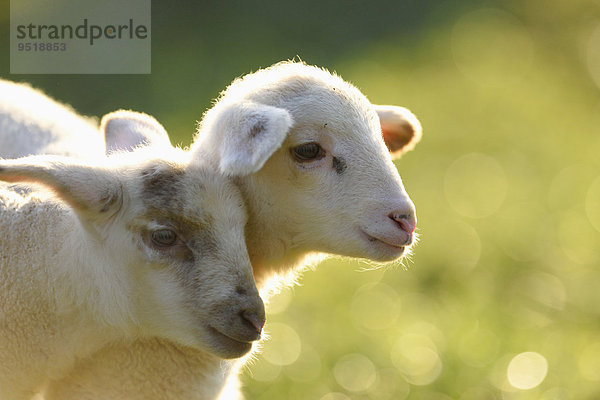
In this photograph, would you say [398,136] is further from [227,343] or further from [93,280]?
[93,280]

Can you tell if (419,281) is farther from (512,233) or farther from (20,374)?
(20,374)

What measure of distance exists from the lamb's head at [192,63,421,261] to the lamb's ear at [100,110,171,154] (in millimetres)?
535

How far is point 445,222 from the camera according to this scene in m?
8.51

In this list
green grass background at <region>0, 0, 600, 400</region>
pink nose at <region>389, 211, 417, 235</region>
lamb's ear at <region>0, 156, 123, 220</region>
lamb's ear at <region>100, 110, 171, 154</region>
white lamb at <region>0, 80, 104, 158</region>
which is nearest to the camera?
lamb's ear at <region>0, 156, 123, 220</region>

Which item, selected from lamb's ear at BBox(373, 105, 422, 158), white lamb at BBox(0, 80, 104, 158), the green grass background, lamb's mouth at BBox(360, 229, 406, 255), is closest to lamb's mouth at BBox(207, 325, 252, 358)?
lamb's mouth at BBox(360, 229, 406, 255)

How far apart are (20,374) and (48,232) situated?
0.55 m

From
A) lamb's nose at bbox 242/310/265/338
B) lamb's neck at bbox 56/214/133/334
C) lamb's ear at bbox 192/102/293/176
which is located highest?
lamb's ear at bbox 192/102/293/176

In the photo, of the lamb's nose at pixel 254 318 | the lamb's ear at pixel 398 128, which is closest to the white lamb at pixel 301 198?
the lamb's nose at pixel 254 318

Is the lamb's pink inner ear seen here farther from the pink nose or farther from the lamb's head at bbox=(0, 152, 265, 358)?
the lamb's head at bbox=(0, 152, 265, 358)

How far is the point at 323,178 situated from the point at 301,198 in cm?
11

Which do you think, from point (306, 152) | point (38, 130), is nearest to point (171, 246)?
point (306, 152)

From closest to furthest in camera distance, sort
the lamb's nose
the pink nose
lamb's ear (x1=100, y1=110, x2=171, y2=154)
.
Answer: the lamb's nose
the pink nose
lamb's ear (x1=100, y1=110, x2=171, y2=154)

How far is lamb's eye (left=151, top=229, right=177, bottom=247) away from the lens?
3689mm

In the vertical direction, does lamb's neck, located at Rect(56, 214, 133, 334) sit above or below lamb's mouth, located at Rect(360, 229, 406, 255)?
below
